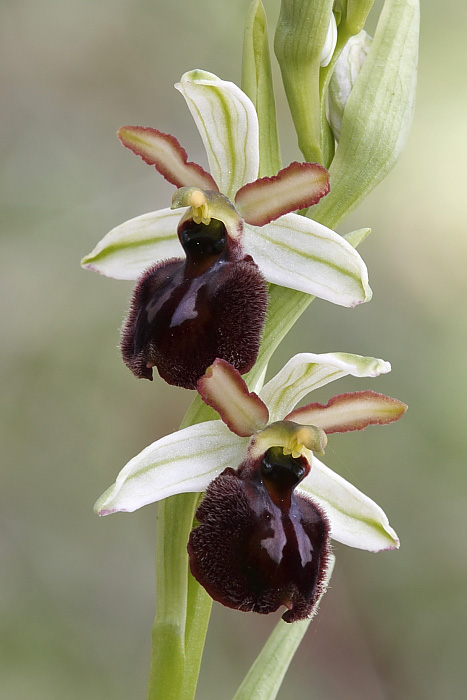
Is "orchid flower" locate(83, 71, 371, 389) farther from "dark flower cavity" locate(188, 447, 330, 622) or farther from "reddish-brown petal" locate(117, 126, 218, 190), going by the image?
"dark flower cavity" locate(188, 447, 330, 622)

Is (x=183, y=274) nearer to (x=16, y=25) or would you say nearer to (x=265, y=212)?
(x=265, y=212)

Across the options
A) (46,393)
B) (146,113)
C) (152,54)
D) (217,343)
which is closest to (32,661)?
(46,393)

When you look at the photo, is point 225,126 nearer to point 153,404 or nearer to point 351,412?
point 351,412

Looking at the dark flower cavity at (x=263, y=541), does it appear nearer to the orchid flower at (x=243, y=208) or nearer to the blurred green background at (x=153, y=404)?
the orchid flower at (x=243, y=208)

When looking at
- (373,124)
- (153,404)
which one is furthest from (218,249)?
(153,404)

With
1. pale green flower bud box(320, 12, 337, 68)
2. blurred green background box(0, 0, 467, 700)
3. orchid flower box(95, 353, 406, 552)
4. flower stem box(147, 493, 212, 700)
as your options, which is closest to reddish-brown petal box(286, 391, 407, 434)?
orchid flower box(95, 353, 406, 552)
